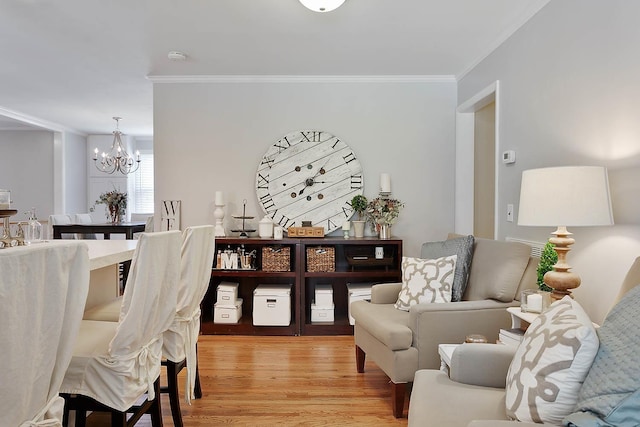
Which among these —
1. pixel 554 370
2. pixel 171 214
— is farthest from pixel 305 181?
pixel 554 370

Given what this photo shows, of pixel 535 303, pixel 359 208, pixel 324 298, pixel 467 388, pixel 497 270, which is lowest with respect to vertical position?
pixel 324 298

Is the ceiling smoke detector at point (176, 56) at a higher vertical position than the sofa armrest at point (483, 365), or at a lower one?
higher

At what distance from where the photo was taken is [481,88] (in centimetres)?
359

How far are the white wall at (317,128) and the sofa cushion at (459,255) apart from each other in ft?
4.22

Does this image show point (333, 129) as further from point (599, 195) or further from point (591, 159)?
point (599, 195)

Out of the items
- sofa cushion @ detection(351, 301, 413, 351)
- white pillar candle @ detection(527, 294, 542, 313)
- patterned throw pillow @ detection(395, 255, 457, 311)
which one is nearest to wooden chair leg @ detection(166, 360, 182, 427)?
sofa cushion @ detection(351, 301, 413, 351)

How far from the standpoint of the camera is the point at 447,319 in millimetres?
2375

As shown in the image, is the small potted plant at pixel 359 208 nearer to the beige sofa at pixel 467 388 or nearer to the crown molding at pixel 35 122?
the beige sofa at pixel 467 388

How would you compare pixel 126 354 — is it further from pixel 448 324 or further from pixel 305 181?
pixel 305 181

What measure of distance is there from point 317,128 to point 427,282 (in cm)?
213

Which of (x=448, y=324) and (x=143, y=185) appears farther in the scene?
(x=143, y=185)

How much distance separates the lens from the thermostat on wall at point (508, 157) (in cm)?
303

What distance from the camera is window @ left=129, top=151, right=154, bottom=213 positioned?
8053 mm

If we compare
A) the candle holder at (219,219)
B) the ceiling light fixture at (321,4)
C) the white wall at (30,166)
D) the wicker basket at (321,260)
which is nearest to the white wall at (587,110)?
the ceiling light fixture at (321,4)
